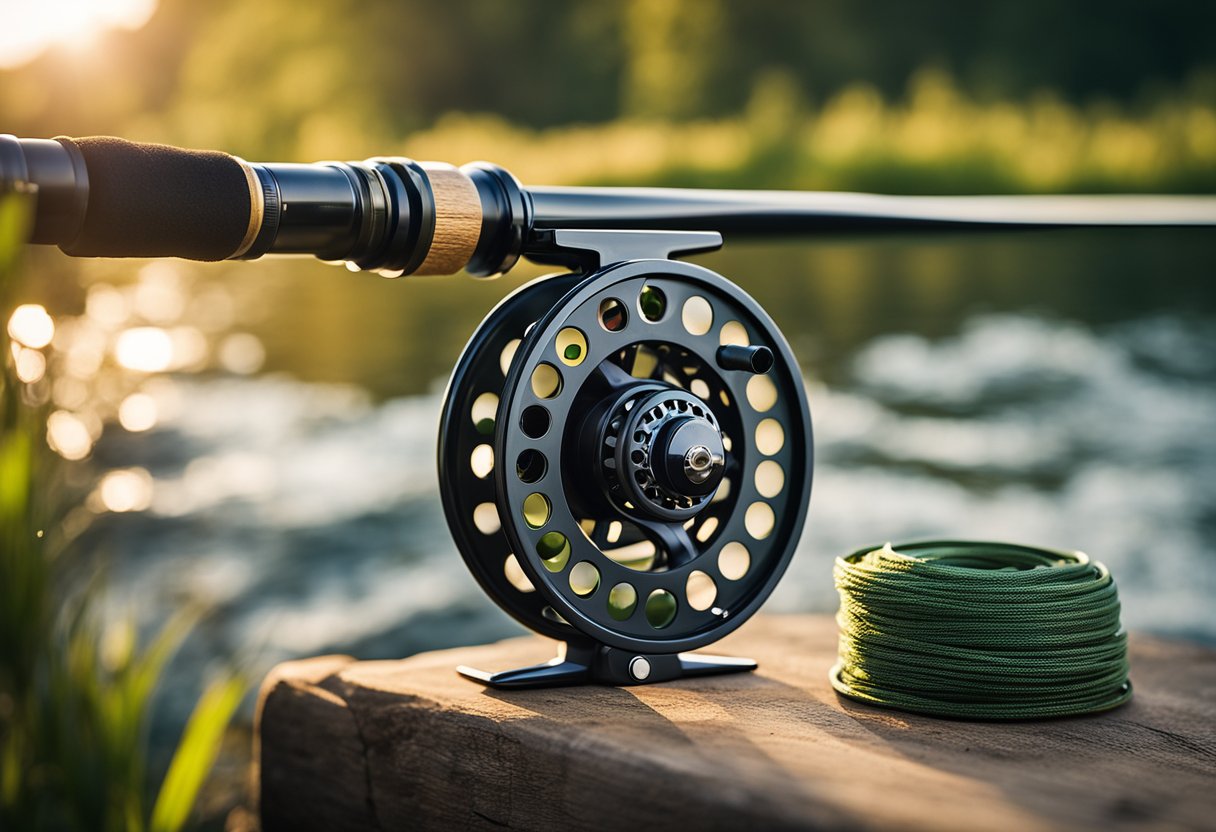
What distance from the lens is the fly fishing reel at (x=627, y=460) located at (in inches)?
56.4

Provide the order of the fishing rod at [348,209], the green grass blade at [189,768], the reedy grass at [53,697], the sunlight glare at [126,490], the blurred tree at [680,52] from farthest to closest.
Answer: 1. the blurred tree at [680,52]
2. the sunlight glare at [126,490]
3. the green grass blade at [189,768]
4. the reedy grass at [53,697]
5. the fishing rod at [348,209]

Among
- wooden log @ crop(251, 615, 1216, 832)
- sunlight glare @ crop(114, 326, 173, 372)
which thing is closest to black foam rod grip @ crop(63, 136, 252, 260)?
wooden log @ crop(251, 615, 1216, 832)

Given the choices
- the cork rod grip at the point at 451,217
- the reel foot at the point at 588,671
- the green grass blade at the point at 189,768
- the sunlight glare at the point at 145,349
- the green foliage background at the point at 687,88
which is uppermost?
the green foliage background at the point at 687,88

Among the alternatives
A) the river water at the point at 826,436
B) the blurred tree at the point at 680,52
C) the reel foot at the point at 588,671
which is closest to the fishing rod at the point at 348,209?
the reel foot at the point at 588,671

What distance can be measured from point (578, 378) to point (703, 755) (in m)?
0.43

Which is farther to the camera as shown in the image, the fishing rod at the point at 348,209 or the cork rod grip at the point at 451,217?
the cork rod grip at the point at 451,217

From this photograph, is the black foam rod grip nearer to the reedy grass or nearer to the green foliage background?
the reedy grass

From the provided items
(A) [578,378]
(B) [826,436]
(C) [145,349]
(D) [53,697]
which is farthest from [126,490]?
(A) [578,378]

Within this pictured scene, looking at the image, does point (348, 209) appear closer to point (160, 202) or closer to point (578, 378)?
point (160, 202)

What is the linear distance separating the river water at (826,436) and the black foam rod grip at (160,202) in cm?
426

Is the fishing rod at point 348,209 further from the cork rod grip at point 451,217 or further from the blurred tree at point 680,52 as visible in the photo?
the blurred tree at point 680,52

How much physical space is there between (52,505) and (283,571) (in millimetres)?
4596

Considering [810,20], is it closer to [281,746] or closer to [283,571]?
[283,571]

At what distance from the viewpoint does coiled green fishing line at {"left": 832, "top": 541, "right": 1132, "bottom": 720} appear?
1481 mm
